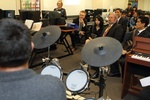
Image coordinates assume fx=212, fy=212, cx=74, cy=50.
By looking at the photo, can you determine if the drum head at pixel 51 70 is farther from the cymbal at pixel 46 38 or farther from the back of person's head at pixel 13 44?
the back of person's head at pixel 13 44

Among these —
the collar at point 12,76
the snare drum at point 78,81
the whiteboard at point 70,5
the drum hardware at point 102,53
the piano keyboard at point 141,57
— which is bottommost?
the snare drum at point 78,81

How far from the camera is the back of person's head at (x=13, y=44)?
801 mm

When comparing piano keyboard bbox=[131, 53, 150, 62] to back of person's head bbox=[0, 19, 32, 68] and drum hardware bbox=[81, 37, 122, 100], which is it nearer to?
drum hardware bbox=[81, 37, 122, 100]

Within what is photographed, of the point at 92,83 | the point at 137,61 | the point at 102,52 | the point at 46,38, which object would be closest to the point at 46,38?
the point at 46,38

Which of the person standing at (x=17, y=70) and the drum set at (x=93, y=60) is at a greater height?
the person standing at (x=17, y=70)

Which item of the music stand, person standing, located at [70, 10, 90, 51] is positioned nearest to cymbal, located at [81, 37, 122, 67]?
the music stand

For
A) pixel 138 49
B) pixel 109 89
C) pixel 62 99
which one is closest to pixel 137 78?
pixel 109 89

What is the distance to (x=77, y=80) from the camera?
2352 mm

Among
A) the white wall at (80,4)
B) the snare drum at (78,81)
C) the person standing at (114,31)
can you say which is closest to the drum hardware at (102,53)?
the snare drum at (78,81)

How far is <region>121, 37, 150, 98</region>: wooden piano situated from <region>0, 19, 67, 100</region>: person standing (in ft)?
6.89

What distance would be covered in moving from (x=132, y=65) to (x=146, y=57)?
308mm

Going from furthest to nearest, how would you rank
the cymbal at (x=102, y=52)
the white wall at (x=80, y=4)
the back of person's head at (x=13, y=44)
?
the white wall at (x=80, y=4) < the cymbal at (x=102, y=52) < the back of person's head at (x=13, y=44)

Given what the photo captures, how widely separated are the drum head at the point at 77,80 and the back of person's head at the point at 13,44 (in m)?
1.50

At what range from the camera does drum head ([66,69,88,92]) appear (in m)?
2.30
